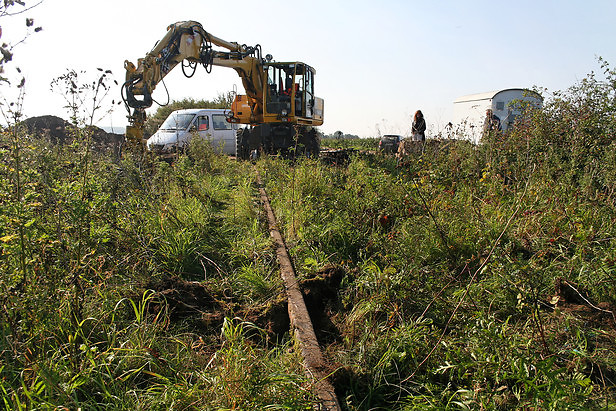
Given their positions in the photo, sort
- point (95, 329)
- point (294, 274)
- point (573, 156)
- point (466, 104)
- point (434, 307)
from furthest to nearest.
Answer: point (466, 104), point (573, 156), point (294, 274), point (434, 307), point (95, 329)

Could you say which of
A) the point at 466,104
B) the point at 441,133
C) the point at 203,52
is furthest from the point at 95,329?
the point at 466,104

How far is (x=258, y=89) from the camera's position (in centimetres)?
1372

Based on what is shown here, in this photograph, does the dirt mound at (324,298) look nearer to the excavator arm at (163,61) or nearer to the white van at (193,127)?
the excavator arm at (163,61)

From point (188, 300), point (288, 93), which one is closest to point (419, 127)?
point (288, 93)

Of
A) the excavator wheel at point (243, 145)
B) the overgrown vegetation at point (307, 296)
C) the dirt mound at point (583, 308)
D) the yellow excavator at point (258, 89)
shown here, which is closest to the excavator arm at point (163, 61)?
the yellow excavator at point (258, 89)

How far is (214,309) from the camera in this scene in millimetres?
3270

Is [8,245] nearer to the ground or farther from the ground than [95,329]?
farther from the ground

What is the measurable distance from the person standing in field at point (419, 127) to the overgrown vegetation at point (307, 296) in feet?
21.0

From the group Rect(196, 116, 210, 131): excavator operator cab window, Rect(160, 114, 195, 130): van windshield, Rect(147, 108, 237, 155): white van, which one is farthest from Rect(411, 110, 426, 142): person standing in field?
Rect(160, 114, 195, 130): van windshield

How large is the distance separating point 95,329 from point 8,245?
2.58 feet

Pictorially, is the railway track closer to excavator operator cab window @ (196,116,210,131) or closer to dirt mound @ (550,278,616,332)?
dirt mound @ (550,278,616,332)

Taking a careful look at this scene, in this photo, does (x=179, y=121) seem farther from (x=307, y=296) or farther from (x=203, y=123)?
(x=307, y=296)

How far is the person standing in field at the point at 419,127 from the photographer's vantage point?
11746 millimetres

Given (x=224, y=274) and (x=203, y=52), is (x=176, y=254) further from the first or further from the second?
(x=203, y=52)
